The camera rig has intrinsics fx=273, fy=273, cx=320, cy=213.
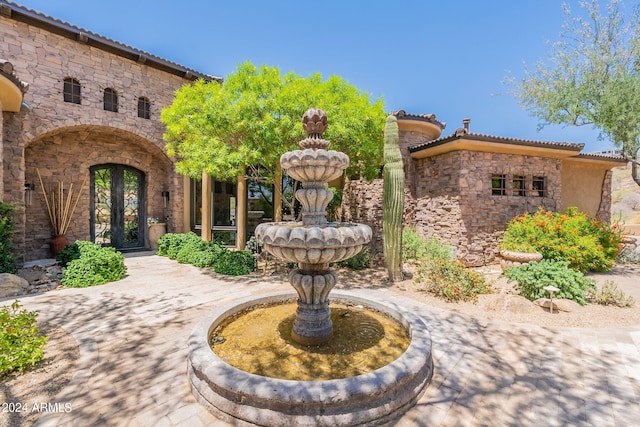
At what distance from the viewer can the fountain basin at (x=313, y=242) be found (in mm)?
2789

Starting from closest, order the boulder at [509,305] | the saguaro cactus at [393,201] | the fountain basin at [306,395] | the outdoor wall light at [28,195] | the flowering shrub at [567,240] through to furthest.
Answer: the fountain basin at [306,395] < the boulder at [509,305] < the saguaro cactus at [393,201] < the flowering shrub at [567,240] < the outdoor wall light at [28,195]

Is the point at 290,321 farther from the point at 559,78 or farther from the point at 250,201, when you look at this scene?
the point at 559,78

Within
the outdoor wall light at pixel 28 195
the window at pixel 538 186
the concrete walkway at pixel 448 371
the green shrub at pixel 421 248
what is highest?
the window at pixel 538 186

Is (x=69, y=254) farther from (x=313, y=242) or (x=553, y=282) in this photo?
(x=553, y=282)

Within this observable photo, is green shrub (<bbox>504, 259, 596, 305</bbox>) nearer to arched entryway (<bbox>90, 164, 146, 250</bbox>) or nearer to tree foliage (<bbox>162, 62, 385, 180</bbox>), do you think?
tree foliage (<bbox>162, 62, 385, 180</bbox>)

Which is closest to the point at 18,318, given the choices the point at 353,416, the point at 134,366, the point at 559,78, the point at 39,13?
the point at 134,366

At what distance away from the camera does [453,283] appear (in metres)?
5.77

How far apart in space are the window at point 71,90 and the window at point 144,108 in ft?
5.91

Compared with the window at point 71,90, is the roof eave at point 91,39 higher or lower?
higher

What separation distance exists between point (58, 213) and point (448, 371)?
12.4 metres

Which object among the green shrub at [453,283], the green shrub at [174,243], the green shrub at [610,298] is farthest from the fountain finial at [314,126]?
the green shrub at [174,243]

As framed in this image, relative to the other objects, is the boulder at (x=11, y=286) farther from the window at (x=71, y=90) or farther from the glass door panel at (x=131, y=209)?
the window at (x=71, y=90)

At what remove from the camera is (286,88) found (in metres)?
6.76

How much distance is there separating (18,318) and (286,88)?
6.23 metres
